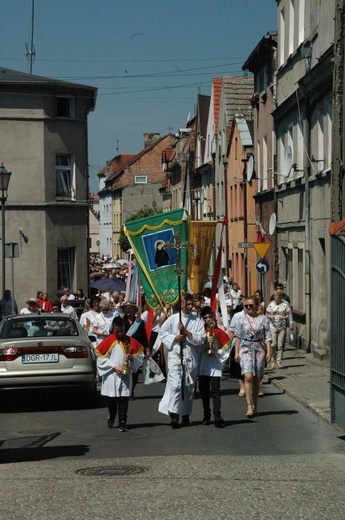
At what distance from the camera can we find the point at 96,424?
14914 mm

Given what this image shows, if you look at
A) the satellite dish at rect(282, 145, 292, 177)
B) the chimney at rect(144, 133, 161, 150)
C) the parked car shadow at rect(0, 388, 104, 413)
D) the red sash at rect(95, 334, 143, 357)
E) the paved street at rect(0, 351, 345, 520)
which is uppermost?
the chimney at rect(144, 133, 161, 150)

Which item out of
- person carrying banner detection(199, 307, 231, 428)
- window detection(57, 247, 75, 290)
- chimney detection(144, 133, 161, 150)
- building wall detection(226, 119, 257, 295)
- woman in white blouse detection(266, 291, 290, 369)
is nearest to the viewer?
person carrying banner detection(199, 307, 231, 428)

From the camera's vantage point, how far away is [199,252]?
808 inches

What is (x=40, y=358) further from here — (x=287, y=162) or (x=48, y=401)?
→ (x=287, y=162)

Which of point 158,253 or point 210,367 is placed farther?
point 158,253

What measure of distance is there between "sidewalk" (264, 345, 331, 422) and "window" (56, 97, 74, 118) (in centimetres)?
2063

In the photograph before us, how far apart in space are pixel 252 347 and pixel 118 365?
2306 mm

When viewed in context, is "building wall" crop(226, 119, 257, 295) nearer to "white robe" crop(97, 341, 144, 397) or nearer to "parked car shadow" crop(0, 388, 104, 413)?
"parked car shadow" crop(0, 388, 104, 413)

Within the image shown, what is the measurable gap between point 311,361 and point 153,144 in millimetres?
91689

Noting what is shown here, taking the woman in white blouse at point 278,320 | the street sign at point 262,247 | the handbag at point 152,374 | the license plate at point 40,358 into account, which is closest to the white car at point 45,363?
the license plate at point 40,358

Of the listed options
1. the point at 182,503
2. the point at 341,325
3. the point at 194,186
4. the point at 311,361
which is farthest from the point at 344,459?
the point at 194,186

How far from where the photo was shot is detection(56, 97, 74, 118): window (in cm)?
4438

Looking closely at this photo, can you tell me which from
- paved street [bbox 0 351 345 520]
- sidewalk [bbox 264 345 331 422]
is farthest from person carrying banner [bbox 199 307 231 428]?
sidewalk [bbox 264 345 331 422]

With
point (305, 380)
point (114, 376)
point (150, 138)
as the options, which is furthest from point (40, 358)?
point (150, 138)
